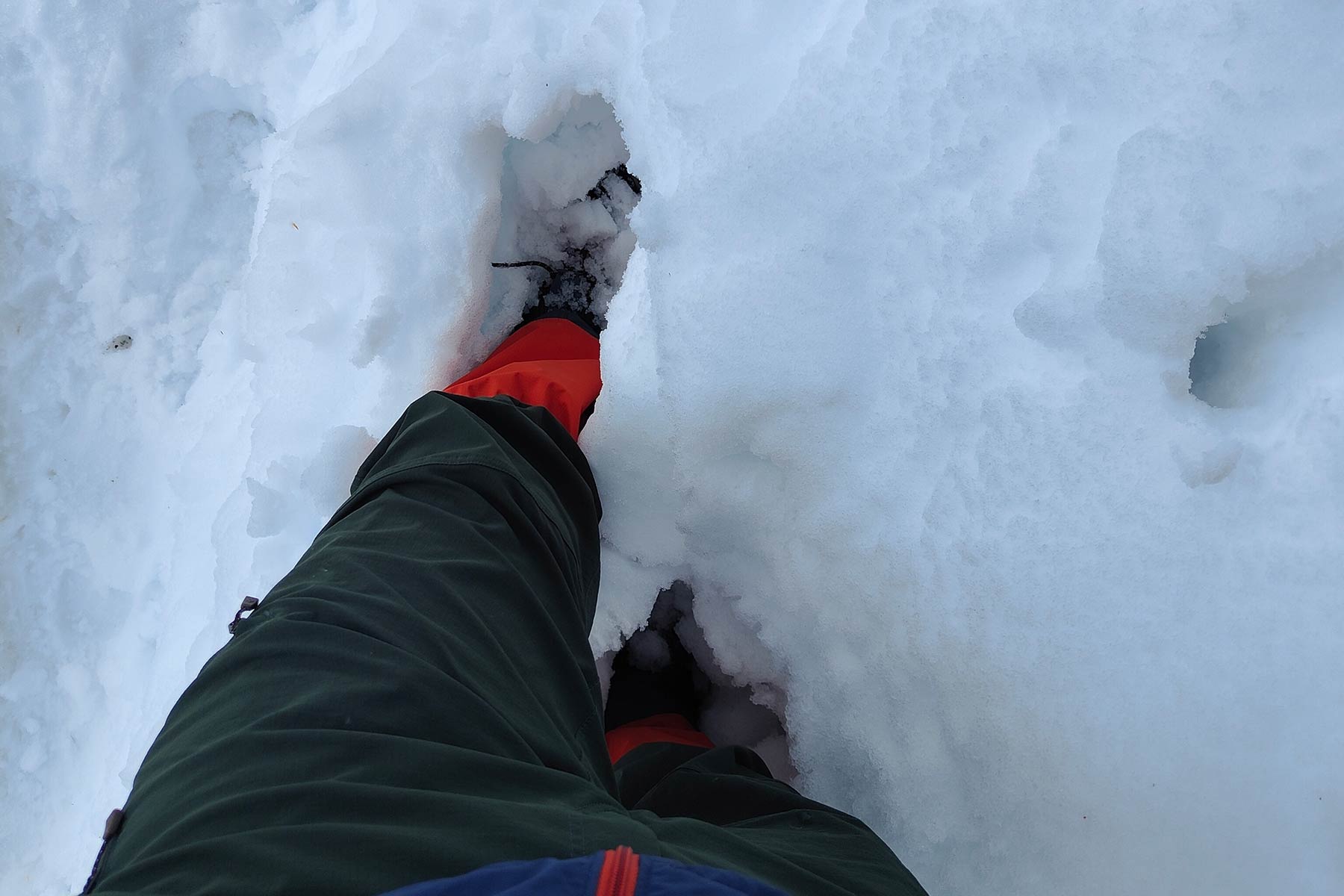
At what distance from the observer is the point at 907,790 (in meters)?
1.02

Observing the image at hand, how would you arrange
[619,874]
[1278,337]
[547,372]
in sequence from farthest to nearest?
[547,372] < [1278,337] < [619,874]

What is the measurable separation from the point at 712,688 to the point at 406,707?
0.91 m

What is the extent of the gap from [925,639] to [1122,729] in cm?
23

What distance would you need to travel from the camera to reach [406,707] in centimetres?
65

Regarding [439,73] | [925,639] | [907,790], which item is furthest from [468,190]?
[907,790]

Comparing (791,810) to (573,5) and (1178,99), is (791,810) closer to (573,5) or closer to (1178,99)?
(1178,99)

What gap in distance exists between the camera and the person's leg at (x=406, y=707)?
547 millimetres

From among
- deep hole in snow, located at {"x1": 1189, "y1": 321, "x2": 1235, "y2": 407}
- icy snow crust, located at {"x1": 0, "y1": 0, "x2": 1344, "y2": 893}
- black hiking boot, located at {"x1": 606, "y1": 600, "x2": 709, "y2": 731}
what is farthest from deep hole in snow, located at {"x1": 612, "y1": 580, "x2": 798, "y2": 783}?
deep hole in snow, located at {"x1": 1189, "y1": 321, "x2": 1235, "y2": 407}

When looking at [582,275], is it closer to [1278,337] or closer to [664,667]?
[664,667]

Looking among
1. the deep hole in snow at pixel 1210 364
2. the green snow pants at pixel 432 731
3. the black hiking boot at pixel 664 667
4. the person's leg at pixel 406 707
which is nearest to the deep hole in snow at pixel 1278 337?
the deep hole in snow at pixel 1210 364

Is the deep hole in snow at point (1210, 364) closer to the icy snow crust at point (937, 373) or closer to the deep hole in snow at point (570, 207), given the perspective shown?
the icy snow crust at point (937, 373)

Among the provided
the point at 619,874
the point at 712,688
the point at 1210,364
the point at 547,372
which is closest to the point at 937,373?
the point at 1210,364

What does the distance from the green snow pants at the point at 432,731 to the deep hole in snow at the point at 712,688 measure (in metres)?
0.39

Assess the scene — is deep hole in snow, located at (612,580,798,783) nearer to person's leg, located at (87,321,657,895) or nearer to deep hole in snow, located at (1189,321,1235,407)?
person's leg, located at (87,321,657,895)
